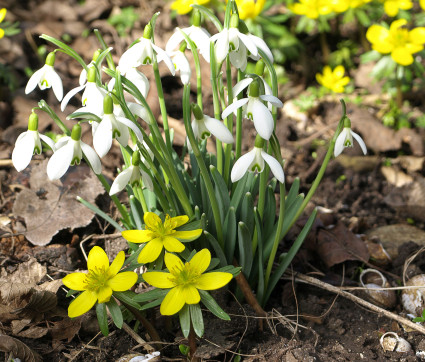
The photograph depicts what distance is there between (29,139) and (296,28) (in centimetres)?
270

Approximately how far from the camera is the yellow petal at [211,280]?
4.46ft

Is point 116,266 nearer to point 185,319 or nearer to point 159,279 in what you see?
point 159,279

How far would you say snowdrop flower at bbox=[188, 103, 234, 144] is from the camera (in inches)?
50.6

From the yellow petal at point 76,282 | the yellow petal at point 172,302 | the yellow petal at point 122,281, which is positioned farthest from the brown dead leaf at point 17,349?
the yellow petal at point 172,302

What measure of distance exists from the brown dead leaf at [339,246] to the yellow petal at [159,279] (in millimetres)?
804

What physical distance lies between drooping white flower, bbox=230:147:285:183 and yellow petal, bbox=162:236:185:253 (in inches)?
10.2

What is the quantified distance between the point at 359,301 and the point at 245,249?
0.49 m

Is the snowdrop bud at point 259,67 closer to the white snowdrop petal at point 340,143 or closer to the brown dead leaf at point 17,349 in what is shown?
the white snowdrop petal at point 340,143

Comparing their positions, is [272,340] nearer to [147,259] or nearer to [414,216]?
[147,259]

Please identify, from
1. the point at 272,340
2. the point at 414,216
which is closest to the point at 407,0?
the point at 414,216

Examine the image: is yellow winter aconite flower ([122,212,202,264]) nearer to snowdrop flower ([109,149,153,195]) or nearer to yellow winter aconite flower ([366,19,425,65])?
snowdrop flower ([109,149,153,195])

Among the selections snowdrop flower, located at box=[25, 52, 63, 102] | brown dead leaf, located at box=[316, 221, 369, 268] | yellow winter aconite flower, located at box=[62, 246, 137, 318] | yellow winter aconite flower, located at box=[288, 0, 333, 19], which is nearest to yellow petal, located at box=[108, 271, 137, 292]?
yellow winter aconite flower, located at box=[62, 246, 137, 318]

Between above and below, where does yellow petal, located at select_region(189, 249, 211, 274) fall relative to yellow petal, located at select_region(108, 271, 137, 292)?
below

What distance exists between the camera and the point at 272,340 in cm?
159
